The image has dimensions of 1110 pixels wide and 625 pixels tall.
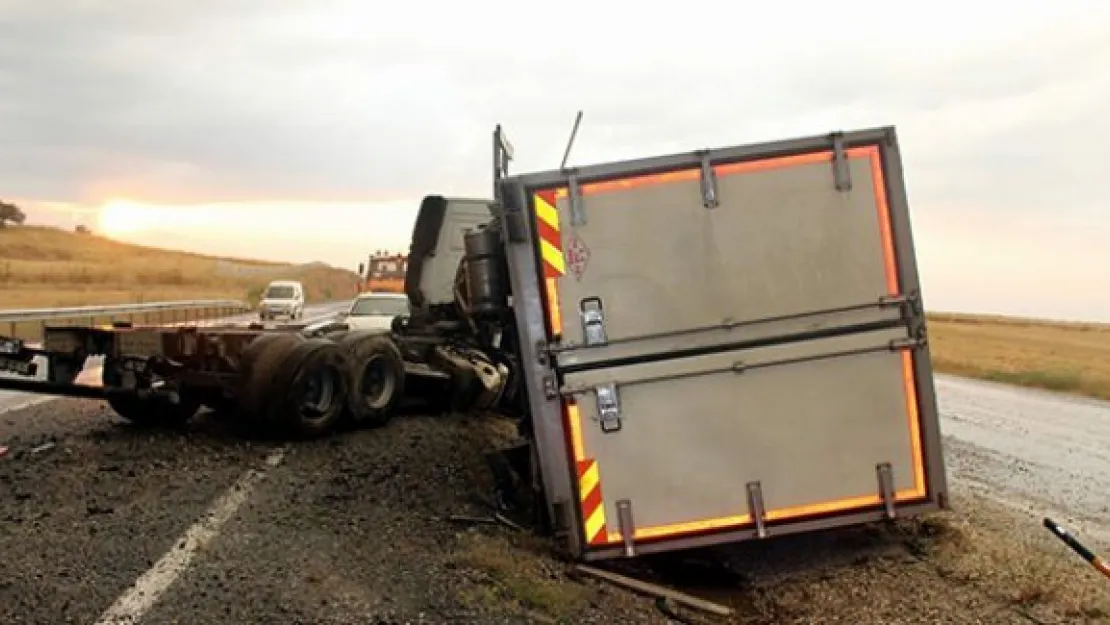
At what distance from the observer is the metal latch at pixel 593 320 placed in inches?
251

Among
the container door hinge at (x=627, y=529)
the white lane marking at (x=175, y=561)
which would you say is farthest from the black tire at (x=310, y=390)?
the container door hinge at (x=627, y=529)

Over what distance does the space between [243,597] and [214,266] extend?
10371cm

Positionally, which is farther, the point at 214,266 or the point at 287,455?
the point at 214,266

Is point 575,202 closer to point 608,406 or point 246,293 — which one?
point 608,406

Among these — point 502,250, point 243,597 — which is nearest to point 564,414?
point 502,250

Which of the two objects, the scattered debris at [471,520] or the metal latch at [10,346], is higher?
the metal latch at [10,346]

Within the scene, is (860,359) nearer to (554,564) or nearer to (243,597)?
(554,564)

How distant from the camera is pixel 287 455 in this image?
9.12 metres

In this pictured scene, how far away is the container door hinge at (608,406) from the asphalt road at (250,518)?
1.11 meters

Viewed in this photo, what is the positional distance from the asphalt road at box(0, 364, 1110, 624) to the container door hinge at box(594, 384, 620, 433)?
1105mm

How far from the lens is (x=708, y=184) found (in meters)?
6.41

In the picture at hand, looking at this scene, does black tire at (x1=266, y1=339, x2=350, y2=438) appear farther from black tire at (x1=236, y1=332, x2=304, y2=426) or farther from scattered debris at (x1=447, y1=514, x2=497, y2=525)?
scattered debris at (x1=447, y1=514, x2=497, y2=525)

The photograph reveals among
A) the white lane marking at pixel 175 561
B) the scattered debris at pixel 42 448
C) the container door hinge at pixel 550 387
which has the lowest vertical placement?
the white lane marking at pixel 175 561

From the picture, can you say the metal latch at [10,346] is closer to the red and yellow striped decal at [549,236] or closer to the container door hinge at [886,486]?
the red and yellow striped decal at [549,236]
